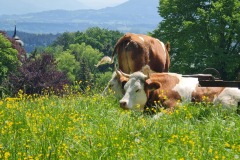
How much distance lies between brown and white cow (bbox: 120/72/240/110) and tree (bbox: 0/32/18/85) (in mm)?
53191

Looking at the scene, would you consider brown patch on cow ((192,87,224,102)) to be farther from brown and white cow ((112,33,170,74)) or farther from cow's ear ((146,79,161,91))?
brown and white cow ((112,33,170,74))

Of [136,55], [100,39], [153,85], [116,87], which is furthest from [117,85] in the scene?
[100,39]

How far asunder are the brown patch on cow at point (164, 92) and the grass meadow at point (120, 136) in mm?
573

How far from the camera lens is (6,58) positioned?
62.5 metres

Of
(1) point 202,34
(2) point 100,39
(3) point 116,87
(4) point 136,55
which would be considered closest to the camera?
(3) point 116,87

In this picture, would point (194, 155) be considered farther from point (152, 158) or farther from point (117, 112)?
point (117, 112)

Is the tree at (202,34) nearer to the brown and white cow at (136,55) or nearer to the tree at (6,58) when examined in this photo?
the brown and white cow at (136,55)

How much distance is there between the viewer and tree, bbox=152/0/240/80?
32562mm

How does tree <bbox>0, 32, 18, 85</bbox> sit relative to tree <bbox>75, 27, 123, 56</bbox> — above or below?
above

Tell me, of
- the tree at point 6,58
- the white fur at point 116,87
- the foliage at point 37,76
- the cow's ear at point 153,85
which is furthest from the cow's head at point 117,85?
the tree at point 6,58

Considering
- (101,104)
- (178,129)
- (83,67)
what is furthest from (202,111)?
(83,67)

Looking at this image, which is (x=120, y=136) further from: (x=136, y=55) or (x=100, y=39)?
(x=100, y=39)

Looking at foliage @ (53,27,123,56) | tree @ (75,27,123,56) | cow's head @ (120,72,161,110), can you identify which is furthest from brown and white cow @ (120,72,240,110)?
tree @ (75,27,123,56)

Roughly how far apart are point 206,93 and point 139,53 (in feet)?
8.76
